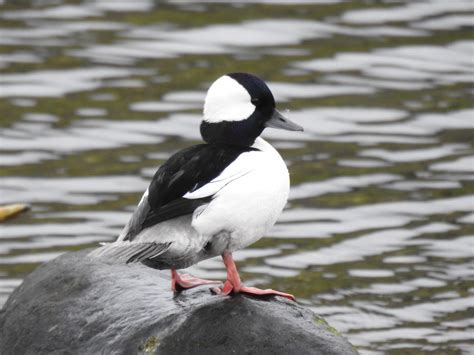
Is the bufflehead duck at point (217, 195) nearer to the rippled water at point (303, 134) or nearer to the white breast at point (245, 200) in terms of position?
the white breast at point (245, 200)

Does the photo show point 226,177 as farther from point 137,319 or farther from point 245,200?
point 137,319

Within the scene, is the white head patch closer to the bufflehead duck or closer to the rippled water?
the bufflehead duck

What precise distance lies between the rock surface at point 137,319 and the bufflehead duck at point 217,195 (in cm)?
20

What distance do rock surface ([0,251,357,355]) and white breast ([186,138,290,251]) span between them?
1.29 ft

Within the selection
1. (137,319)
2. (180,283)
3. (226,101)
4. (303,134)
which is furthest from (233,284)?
(303,134)

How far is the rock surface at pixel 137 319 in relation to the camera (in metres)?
6.34

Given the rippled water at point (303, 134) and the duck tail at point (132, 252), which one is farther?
the rippled water at point (303, 134)

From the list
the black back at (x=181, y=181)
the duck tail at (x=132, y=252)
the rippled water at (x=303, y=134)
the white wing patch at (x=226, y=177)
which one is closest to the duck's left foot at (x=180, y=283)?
the black back at (x=181, y=181)

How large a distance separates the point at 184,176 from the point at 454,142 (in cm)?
598

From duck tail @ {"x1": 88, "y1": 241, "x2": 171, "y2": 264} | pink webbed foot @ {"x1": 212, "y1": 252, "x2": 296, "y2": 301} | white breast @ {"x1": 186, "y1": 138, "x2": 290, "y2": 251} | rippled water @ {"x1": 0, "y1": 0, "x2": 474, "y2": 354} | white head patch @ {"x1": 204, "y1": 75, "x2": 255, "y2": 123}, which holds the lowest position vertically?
rippled water @ {"x1": 0, "y1": 0, "x2": 474, "y2": 354}

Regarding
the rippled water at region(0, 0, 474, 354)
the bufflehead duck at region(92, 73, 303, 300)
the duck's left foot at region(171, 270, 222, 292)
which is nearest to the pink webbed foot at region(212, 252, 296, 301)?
the bufflehead duck at region(92, 73, 303, 300)

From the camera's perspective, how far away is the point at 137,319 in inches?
262

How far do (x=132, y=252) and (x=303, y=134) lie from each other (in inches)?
243

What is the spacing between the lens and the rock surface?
6.34 meters
